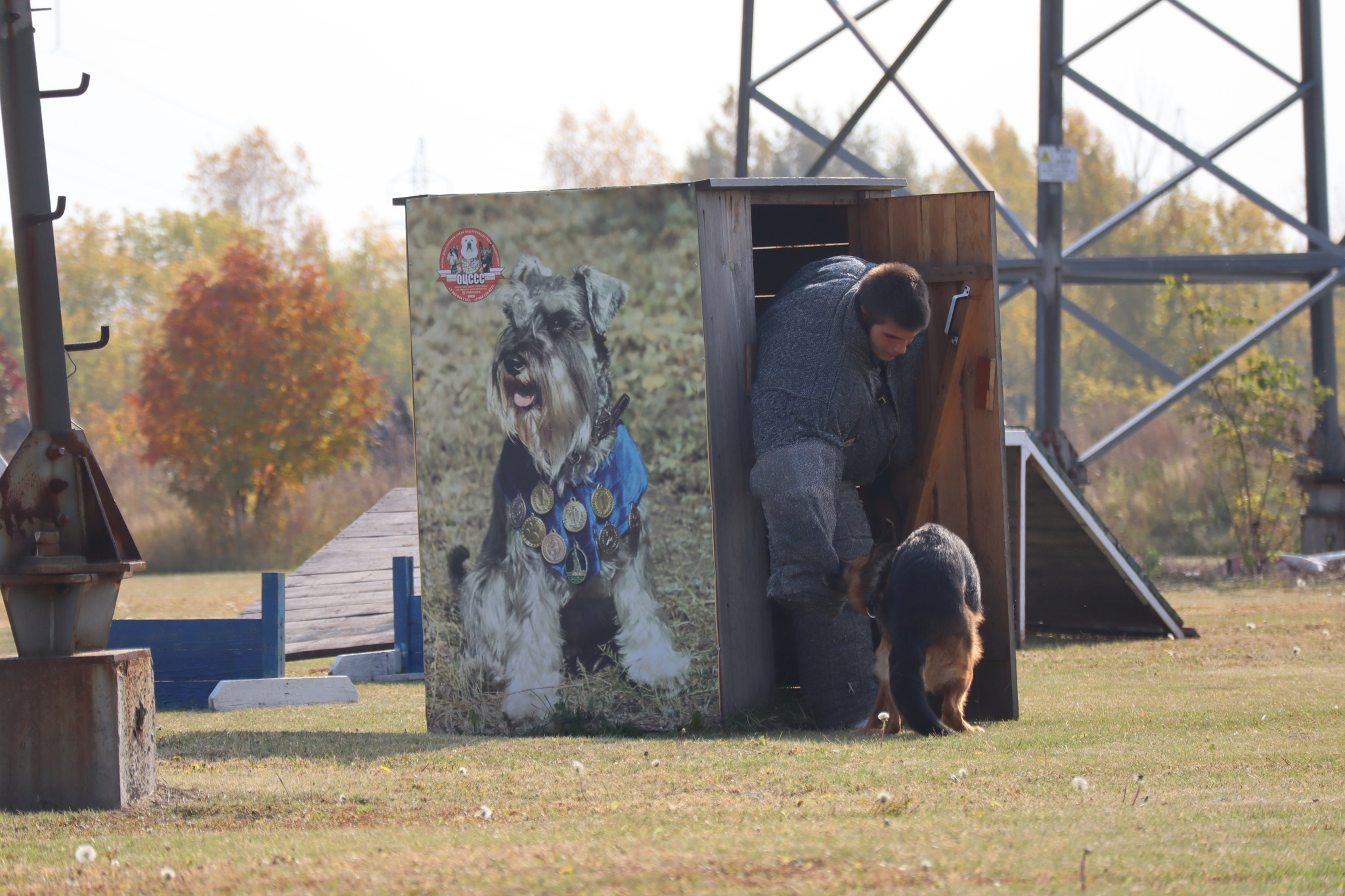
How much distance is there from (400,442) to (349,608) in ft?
87.1

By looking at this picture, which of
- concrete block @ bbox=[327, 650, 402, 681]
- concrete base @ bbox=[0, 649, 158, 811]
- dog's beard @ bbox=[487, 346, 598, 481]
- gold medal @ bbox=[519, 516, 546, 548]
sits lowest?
concrete block @ bbox=[327, 650, 402, 681]

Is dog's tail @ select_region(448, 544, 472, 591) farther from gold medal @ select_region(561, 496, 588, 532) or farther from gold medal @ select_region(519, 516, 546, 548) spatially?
gold medal @ select_region(561, 496, 588, 532)

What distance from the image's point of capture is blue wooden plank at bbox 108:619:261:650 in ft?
27.6

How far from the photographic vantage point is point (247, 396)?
27250mm

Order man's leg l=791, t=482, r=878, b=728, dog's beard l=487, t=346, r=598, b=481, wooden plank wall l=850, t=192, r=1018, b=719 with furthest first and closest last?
wooden plank wall l=850, t=192, r=1018, b=719 → man's leg l=791, t=482, r=878, b=728 → dog's beard l=487, t=346, r=598, b=481

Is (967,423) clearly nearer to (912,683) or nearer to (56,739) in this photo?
(912,683)

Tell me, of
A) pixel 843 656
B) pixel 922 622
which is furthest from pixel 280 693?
pixel 922 622

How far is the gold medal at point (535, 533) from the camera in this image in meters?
6.77

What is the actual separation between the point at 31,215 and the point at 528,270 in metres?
2.49

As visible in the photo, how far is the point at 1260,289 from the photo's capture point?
52.9 meters

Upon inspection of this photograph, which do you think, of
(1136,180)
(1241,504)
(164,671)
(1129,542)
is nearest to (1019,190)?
(1136,180)

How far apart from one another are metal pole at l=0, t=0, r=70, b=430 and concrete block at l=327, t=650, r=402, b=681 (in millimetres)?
5120

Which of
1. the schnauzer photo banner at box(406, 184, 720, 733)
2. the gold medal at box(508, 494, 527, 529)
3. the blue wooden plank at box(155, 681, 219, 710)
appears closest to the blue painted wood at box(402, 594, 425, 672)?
the blue wooden plank at box(155, 681, 219, 710)

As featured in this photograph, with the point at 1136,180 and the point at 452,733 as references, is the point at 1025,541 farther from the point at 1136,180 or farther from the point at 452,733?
the point at 1136,180
